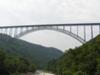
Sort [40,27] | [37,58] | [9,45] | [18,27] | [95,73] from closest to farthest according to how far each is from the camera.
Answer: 1. [95,73]
2. [40,27]
3. [18,27]
4. [9,45]
5. [37,58]

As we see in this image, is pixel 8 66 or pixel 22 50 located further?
pixel 22 50

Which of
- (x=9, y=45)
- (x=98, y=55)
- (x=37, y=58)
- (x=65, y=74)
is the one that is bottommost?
(x=37, y=58)

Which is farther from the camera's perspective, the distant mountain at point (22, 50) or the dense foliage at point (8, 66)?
the distant mountain at point (22, 50)

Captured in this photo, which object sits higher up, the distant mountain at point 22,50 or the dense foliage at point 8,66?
the dense foliage at point 8,66

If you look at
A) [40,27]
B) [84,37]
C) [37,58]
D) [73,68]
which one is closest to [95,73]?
[73,68]

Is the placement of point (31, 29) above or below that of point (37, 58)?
above

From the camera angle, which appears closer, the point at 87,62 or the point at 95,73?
the point at 95,73

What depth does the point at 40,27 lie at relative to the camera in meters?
84.9

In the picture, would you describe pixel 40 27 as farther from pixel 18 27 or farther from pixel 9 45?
pixel 9 45

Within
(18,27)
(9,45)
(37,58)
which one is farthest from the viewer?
(37,58)

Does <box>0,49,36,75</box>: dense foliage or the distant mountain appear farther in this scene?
the distant mountain

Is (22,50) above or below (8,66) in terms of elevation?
below

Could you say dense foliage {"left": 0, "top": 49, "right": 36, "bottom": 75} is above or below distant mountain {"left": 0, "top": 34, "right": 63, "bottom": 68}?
above

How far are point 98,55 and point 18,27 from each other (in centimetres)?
4488
